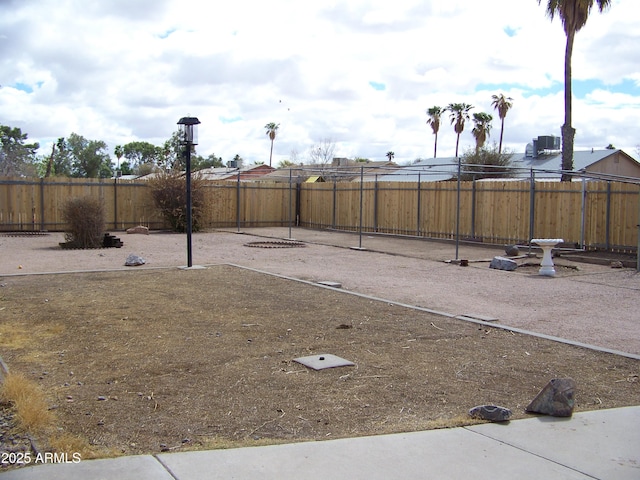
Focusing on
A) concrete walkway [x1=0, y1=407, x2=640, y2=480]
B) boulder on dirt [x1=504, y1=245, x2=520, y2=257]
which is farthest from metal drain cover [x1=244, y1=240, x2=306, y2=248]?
concrete walkway [x1=0, y1=407, x2=640, y2=480]

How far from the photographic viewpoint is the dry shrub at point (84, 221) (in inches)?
749

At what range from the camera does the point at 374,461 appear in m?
4.29

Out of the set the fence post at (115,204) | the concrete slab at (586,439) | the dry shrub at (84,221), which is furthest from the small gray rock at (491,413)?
the fence post at (115,204)

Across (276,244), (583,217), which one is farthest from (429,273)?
(276,244)

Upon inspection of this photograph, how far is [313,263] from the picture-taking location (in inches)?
626

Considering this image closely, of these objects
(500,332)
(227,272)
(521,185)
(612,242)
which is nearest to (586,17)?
(521,185)

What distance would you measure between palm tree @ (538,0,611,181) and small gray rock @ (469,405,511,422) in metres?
18.2

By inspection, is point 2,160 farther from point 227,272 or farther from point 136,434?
point 136,434

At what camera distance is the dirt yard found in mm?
4996

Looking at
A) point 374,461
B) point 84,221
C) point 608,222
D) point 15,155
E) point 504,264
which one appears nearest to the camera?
point 374,461

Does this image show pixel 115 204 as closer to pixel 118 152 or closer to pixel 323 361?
pixel 323 361

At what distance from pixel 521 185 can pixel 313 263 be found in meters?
8.30

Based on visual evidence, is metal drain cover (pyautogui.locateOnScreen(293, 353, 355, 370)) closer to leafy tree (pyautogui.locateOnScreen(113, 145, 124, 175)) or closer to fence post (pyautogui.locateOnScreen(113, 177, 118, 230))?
fence post (pyautogui.locateOnScreen(113, 177, 118, 230))

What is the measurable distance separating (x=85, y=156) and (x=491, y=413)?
6731cm
